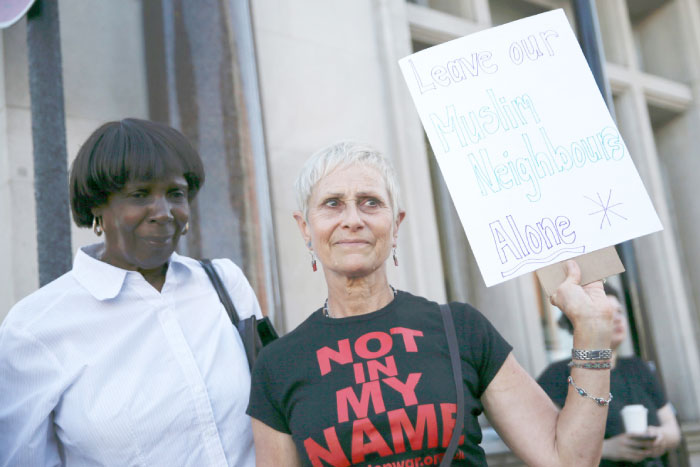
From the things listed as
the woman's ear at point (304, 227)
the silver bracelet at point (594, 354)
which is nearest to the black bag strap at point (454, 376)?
A: the silver bracelet at point (594, 354)

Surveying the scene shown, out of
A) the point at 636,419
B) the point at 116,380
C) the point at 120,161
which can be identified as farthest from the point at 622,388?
the point at 120,161

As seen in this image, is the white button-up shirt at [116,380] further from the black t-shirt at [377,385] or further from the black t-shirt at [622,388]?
the black t-shirt at [622,388]

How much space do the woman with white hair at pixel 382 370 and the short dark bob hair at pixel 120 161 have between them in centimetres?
42

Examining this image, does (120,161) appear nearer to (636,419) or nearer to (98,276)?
(98,276)

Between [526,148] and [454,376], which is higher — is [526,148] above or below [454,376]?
above

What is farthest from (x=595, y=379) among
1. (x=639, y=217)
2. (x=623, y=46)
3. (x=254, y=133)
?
(x=623, y=46)

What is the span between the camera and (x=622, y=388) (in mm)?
3557

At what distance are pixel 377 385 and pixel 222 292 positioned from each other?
718mm

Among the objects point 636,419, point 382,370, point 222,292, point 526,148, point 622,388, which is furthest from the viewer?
point 622,388

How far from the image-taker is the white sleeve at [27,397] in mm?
1929

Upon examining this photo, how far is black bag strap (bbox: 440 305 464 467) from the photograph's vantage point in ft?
5.74

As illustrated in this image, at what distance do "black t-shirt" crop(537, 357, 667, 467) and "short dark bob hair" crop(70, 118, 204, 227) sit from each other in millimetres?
2103

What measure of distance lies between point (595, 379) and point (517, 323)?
4.20 m

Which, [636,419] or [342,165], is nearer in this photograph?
[342,165]
